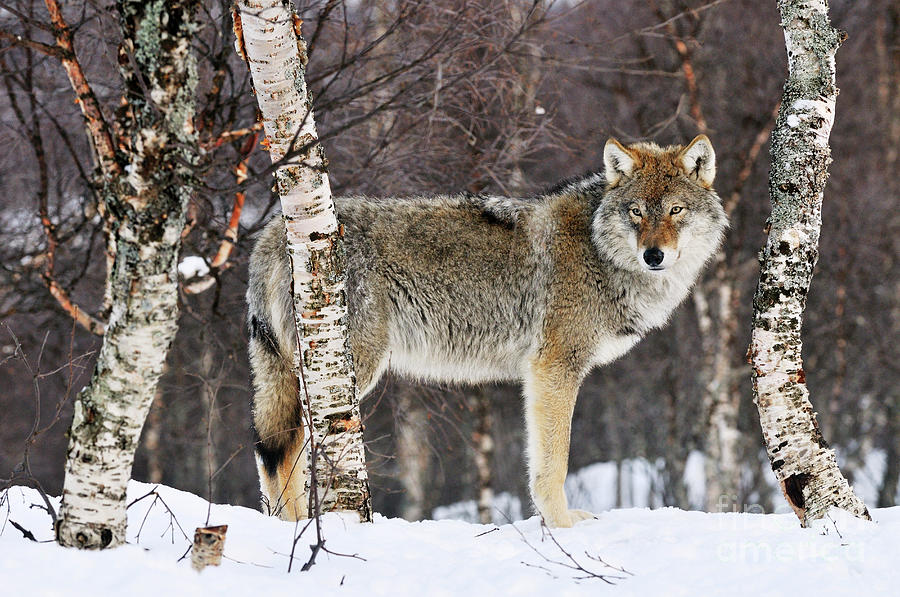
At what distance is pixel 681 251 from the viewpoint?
4828 mm

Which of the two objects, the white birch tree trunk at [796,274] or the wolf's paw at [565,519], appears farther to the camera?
the wolf's paw at [565,519]

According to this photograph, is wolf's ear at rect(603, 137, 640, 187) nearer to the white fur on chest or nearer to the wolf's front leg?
the white fur on chest

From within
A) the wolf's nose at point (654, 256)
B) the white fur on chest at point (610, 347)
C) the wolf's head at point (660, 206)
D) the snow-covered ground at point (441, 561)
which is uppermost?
the wolf's head at point (660, 206)

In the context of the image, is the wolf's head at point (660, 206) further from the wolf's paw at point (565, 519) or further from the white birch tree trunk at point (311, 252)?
the white birch tree trunk at point (311, 252)

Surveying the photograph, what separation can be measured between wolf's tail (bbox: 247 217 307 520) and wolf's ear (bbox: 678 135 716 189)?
2.59m

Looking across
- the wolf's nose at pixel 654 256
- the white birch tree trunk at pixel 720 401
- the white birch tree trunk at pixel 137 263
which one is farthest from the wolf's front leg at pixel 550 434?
the white birch tree trunk at pixel 720 401

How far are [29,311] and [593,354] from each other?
191 inches

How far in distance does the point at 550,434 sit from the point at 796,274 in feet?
5.56

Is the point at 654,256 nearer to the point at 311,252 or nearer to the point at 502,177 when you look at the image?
the point at 311,252

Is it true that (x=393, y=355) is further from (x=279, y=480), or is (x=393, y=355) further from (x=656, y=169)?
(x=656, y=169)

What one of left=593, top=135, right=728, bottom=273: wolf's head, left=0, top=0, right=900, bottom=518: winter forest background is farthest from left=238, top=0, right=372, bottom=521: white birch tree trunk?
left=593, top=135, right=728, bottom=273: wolf's head

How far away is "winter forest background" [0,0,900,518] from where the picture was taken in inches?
231

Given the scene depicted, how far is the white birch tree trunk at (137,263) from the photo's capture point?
8.13 feet

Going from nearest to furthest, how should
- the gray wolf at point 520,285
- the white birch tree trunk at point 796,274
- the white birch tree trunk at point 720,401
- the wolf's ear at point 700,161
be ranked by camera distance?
1. the white birch tree trunk at point 796,274
2. the gray wolf at point 520,285
3. the wolf's ear at point 700,161
4. the white birch tree trunk at point 720,401
